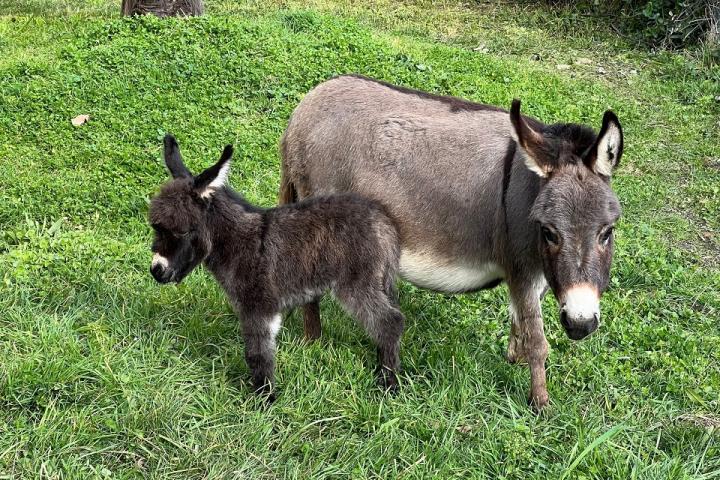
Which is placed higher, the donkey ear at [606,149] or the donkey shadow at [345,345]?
the donkey ear at [606,149]

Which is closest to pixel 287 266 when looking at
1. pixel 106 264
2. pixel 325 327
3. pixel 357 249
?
pixel 357 249

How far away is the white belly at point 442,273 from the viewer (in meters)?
4.19

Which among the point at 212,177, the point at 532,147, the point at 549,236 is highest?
the point at 532,147

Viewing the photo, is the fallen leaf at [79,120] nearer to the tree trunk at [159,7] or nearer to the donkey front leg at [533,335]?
the tree trunk at [159,7]

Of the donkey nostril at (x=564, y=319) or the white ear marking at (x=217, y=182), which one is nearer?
the donkey nostril at (x=564, y=319)

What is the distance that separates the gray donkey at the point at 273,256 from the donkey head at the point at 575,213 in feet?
3.11

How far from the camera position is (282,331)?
4.48 metres

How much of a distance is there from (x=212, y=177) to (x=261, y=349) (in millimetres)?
951

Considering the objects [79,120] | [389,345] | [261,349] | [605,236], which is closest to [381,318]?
[389,345]

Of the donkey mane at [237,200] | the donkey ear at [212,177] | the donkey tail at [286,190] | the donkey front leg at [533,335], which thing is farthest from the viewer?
the donkey tail at [286,190]

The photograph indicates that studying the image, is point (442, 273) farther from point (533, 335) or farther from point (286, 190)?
point (286, 190)

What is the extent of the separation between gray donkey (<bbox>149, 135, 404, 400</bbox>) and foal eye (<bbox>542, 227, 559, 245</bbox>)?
95 centimetres

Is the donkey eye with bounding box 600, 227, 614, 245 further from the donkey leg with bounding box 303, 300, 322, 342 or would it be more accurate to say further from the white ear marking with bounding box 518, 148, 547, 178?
the donkey leg with bounding box 303, 300, 322, 342

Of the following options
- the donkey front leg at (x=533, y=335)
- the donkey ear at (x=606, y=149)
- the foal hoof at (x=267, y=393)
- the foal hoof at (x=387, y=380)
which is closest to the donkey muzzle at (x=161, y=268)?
the foal hoof at (x=267, y=393)
